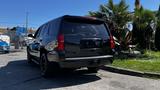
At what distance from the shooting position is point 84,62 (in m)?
8.80

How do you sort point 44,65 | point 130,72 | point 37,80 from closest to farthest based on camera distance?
1. point 37,80
2. point 44,65
3. point 130,72

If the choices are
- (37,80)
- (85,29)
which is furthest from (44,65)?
(85,29)

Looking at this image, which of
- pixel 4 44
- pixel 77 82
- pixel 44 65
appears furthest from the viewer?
pixel 4 44

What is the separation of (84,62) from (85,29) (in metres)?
1.02

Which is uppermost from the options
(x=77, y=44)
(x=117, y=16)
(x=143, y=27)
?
(x=117, y=16)

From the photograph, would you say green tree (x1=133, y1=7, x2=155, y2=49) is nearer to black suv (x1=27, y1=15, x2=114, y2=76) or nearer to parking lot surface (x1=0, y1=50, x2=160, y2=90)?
parking lot surface (x1=0, y1=50, x2=160, y2=90)

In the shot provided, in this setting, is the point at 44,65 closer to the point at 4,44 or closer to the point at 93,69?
the point at 93,69

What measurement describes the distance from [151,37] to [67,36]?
10185 millimetres

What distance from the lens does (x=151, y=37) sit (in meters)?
17.9

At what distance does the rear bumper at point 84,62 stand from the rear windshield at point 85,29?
0.66 m

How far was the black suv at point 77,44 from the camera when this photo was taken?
867cm

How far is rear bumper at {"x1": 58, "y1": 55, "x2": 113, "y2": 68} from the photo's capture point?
865 centimetres

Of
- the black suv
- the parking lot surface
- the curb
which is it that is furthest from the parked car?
the black suv

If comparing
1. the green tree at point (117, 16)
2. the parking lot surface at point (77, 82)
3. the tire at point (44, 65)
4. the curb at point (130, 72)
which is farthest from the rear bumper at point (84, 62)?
the green tree at point (117, 16)
